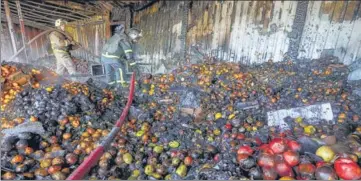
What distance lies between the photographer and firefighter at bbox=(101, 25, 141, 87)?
22.2 feet

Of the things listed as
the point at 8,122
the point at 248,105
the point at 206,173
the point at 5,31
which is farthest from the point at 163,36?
the point at 5,31

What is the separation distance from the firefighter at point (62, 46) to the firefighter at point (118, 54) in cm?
121

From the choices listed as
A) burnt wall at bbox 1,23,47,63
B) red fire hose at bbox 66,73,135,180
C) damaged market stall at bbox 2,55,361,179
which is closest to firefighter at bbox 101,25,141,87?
damaged market stall at bbox 2,55,361,179

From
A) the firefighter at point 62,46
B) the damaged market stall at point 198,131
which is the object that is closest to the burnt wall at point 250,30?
the damaged market stall at point 198,131

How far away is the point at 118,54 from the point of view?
6.96 meters

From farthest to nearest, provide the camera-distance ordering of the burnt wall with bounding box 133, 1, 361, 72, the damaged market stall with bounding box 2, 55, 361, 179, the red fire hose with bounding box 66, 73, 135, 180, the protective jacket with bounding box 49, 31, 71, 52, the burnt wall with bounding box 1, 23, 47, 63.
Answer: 1. the burnt wall with bounding box 1, 23, 47, 63
2. the burnt wall with bounding box 133, 1, 361, 72
3. the protective jacket with bounding box 49, 31, 71, 52
4. the damaged market stall with bounding box 2, 55, 361, 179
5. the red fire hose with bounding box 66, 73, 135, 180

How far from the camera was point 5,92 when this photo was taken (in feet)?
17.0

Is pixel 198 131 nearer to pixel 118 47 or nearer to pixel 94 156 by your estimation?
pixel 94 156

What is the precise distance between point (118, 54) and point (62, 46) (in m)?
1.70

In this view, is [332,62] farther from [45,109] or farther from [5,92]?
[5,92]

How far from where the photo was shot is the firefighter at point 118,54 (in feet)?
22.2

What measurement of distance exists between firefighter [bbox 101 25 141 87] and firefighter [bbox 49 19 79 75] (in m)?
1.21

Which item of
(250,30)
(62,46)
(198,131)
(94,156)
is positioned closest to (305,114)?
(198,131)

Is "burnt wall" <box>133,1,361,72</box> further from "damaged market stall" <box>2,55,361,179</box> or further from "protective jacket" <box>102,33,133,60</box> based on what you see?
"protective jacket" <box>102,33,133,60</box>
